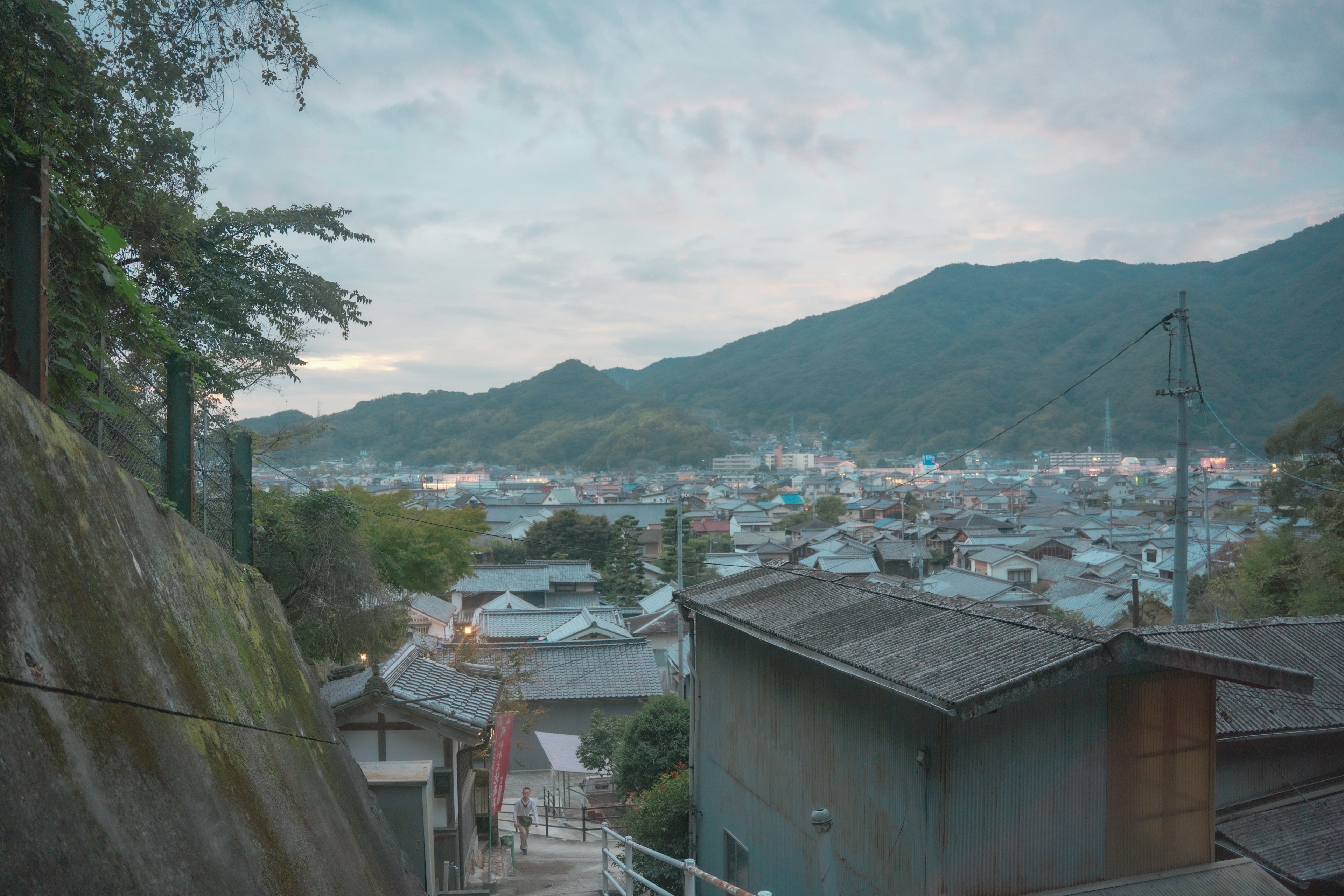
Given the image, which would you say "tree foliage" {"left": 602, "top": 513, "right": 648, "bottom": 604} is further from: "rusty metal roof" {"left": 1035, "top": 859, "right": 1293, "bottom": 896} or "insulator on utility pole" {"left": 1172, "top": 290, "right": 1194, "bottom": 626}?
"rusty metal roof" {"left": 1035, "top": 859, "right": 1293, "bottom": 896}

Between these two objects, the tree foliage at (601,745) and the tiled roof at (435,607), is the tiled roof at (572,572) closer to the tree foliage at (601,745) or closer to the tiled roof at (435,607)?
the tiled roof at (435,607)

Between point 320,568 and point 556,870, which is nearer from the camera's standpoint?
point 556,870

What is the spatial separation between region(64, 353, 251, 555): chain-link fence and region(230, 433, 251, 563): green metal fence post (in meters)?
0.03

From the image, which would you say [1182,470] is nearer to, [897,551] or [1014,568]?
[1014,568]

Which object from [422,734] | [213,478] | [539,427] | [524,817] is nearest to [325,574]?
[422,734]

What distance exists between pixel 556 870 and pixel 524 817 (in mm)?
2162

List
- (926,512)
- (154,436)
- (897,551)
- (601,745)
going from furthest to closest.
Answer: (926,512) → (897,551) → (601,745) → (154,436)

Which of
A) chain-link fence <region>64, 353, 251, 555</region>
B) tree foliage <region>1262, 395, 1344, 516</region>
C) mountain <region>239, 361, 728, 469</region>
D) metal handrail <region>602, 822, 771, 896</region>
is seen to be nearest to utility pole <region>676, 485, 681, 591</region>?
metal handrail <region>602, 822, 771, 896</region>

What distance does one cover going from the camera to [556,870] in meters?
12.0

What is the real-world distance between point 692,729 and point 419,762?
3554 millimetres

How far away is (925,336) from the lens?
168 metres

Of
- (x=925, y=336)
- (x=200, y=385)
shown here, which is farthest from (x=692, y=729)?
(x=925, y=336)

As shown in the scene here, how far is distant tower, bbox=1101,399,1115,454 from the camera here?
99.9 m

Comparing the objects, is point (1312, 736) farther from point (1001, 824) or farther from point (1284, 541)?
point (1284, 541)
